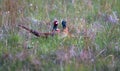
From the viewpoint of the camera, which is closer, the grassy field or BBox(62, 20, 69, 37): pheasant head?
the grassy field

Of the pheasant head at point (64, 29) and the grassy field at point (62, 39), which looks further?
the pheasant head at point (64, 29)

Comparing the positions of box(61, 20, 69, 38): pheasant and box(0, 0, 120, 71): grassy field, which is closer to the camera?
box(0, 0, 120, 71): grassy field

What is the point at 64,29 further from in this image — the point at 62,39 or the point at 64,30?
the point at 62,39

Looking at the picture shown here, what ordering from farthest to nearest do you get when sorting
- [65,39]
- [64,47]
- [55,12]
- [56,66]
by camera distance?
[55,12] → [65,39] → [64,47] → [56,66]

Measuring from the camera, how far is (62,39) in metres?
5.08

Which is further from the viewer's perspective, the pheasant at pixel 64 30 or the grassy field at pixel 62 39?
the pheasant at pixel 64 30

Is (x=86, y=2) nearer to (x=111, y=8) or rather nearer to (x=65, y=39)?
(x=111, y=8)

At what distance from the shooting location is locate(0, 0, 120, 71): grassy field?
14.1 ft

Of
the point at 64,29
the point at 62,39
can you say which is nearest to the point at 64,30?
the point at 64,29

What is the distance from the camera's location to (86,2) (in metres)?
6.51

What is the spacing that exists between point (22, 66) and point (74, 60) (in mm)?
555

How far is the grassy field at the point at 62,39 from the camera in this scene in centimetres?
430

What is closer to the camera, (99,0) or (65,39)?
(65,39)

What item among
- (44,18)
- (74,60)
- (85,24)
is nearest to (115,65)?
(74,60)
